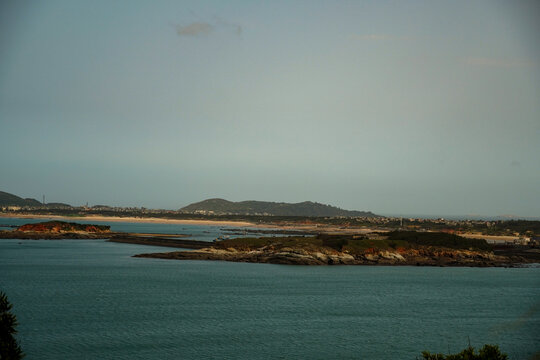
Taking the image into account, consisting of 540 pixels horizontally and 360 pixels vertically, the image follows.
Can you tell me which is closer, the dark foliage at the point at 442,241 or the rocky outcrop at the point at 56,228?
the dark foliage at the point at 442,241

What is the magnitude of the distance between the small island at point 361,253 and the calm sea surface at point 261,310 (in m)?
5.89

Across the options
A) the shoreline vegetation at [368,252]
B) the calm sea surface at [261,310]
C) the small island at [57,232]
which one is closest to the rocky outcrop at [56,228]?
the small island at [57,232]

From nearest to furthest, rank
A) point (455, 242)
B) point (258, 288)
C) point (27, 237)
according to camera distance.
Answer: point (258, 288), point (455, 242), point (27, 237)

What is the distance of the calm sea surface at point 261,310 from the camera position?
33.8 meters

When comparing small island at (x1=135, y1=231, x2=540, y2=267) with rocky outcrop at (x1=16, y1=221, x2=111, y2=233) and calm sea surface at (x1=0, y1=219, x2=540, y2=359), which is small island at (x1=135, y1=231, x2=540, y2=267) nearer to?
calm sea surface at (x1=0, y1=219, x2=540, y2=359)

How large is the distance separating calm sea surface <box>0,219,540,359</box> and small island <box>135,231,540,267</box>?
589 cm

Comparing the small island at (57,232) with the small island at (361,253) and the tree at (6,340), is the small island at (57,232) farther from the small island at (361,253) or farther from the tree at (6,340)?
the tree at (6,340)

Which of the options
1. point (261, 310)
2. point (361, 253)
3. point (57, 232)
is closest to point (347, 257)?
point (361, 253)

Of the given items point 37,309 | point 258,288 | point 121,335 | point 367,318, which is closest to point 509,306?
point 367,318

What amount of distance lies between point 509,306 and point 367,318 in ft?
54.1

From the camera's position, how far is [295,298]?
5184 centimetres

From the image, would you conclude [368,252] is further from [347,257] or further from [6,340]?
[6,340]

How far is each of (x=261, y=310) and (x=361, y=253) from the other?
140 feet

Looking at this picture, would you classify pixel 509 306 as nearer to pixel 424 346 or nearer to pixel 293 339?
pixel 424 346
